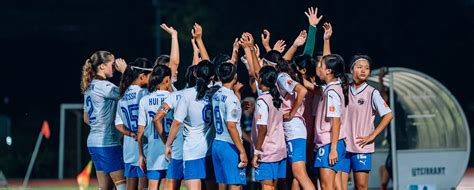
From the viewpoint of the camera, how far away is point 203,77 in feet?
41.8

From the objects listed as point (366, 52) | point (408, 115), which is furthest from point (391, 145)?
point (366, 52)

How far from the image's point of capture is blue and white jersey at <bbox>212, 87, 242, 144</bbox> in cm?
1241

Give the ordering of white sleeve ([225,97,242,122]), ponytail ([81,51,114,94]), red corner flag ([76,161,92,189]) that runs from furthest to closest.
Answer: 1. red corner flag ([76,161,92,189])
2. ponytail ([81,51,114,94])
3. white sleeve ([225,97,242,122])

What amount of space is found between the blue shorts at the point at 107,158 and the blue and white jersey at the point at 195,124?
4.23ft

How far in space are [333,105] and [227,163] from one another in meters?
1.30

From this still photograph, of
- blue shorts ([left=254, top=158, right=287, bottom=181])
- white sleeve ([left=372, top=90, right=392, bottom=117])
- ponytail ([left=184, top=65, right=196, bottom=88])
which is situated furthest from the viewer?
ponytail ([left=184, top=65, right=196, bottom=88])

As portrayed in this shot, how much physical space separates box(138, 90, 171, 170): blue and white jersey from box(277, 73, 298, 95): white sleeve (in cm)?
134

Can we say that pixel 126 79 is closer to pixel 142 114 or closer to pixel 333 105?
pixel 142 114

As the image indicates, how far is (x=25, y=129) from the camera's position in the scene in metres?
34.8

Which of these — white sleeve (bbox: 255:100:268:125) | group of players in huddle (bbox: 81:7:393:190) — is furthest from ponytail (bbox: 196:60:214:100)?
white sleeve (bbox: 255:100:268:125)

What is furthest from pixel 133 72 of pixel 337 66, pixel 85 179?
pixel 85 179

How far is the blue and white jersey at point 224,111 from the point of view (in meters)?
12.4

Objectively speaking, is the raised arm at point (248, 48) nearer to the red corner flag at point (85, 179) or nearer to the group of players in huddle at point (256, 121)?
the group of players in huddle at point (256, 121)

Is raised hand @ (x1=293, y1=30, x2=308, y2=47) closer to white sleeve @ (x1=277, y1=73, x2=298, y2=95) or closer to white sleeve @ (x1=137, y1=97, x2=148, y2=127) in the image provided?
white sleeve @ (x1=277, y1=73, x2=298, y2=95)
